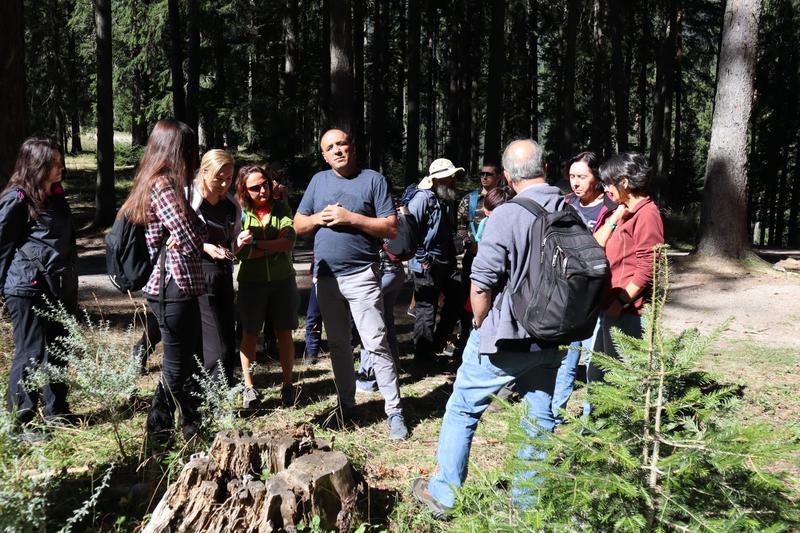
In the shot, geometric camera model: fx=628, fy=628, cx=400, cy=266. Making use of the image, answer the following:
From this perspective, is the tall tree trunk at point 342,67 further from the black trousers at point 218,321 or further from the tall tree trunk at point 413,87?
the black trousers at point 218,321

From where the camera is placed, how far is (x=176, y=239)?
154 inches

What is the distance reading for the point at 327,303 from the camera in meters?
4.75

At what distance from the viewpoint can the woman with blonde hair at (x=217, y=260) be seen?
14.8ft

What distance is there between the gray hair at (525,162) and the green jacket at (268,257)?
249 cm

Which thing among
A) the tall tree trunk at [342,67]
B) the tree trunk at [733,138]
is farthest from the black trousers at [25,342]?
the tree trunk at [733,138]

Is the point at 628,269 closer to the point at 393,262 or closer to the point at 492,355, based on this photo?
the point at 492,355

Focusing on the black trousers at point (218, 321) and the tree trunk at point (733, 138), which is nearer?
the black trousers at point (218, 321)

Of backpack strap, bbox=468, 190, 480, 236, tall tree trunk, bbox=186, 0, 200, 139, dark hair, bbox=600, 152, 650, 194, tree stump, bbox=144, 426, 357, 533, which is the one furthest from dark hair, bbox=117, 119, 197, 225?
tall tree trunk, bbox=186, 0, 200, 139

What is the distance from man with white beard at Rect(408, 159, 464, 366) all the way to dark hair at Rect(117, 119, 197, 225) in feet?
8.19

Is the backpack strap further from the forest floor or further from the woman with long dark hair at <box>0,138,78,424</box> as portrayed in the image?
the woman with long dark hair at <box>0,138,78,424</box>

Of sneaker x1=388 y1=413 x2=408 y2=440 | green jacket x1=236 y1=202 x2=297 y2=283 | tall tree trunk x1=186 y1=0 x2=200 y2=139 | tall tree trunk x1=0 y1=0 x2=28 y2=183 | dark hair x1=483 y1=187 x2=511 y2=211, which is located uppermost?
tall tree trunk x1=186 y1=0 x2=200 y2=139

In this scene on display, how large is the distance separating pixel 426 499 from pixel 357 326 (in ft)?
5.05

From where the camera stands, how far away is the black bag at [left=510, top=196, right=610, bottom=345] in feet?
9.93

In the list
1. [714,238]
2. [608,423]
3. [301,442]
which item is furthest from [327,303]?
[714,238]
